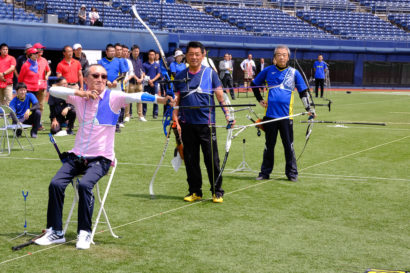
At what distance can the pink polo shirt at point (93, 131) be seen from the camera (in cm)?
672

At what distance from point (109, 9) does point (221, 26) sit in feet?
27.0

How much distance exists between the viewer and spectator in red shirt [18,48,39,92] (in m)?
16.8

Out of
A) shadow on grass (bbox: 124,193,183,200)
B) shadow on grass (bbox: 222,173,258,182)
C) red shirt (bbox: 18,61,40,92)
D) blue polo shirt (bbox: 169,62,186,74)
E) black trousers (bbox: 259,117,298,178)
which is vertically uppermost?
blue polo shirt (bbox: 169,62,186,74)

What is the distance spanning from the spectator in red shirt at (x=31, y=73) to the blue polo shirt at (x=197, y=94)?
9.13 metres

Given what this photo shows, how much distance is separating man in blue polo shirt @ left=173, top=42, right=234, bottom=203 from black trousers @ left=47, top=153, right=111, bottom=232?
216 centimetres

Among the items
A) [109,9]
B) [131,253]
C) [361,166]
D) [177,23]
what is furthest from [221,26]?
[131,253]

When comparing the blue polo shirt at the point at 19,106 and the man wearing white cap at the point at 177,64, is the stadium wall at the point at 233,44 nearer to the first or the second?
the man wearing white cap at the point at 177,64

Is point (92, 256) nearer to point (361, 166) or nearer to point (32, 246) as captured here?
point (32, 246)

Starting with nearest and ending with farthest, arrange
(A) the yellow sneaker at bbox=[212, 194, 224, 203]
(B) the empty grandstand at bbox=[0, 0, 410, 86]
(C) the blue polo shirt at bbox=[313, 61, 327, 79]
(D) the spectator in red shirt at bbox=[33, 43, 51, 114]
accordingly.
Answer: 1. (A) the yellow sneaker at bbox=[212, 194, 224, 203]
2. (D) the spectator in red shirt at bbox=[33, 43, 51, 114]
3. (B) the empty grandstand at bbox=[0, 0, 410, 86]
4. (C) the blue polo shirt at bbox=[313, 61, 327, 79]

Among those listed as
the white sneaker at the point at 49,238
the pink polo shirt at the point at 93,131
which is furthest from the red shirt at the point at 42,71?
the white sneaker at the point at 49,238

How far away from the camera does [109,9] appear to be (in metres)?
37.5

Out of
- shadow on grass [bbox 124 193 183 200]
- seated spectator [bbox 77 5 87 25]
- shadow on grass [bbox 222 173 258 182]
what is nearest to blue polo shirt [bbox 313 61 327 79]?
seated spectator [bbox 77 5 87 25]

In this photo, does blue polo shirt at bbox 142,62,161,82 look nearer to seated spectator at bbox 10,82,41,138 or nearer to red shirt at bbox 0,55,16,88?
red shirt at bbox 0,55,16,88

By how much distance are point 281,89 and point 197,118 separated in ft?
7.36
